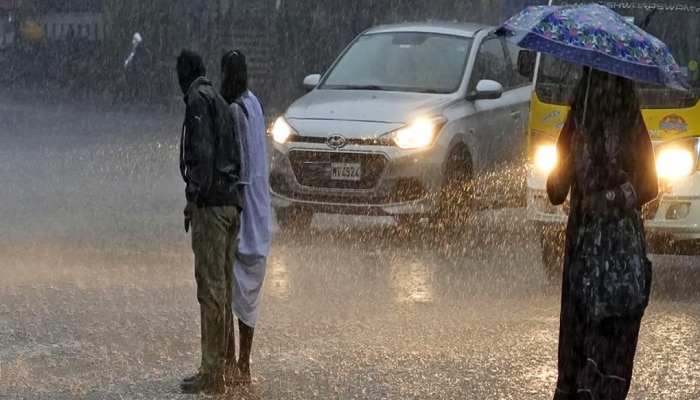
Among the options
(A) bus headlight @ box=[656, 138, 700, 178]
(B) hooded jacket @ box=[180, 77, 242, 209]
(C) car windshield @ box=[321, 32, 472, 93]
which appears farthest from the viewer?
(C) car windshield @ box=[321, 32, 472, 93]

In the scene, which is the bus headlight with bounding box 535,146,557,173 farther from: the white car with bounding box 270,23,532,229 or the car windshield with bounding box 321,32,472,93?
the car windshield with bounding box 321,32,472,93

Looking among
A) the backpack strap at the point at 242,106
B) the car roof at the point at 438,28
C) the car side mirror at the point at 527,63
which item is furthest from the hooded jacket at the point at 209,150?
the car roof at the point at 438,28

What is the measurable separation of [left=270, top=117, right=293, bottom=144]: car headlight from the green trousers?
5.11 metres

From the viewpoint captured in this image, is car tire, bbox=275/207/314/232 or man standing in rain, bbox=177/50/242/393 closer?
man standing in rain, bbox=177/50/242/393

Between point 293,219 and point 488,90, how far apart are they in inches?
77.8

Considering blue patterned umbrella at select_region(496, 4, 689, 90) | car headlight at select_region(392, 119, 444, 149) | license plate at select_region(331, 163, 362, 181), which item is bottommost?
license plate at select_region(331, 163, 362, 181)

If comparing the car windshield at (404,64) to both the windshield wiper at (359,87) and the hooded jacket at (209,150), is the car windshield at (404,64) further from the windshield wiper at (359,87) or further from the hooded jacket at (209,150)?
the hooded jacket at (209,150)

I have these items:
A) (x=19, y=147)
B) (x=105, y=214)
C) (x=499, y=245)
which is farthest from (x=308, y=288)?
(x=19, y=147)

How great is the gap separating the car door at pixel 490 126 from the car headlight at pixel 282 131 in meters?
1.63

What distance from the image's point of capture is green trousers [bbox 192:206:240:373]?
22.2ft

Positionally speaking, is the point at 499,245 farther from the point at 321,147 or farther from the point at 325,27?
the point at 325,27

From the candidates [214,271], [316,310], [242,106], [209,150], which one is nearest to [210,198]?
[209,150]

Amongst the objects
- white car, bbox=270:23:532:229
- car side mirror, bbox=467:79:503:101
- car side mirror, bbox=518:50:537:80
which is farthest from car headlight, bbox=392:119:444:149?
car side mirror, bbox=518:50:537:80

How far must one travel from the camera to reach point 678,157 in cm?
992
